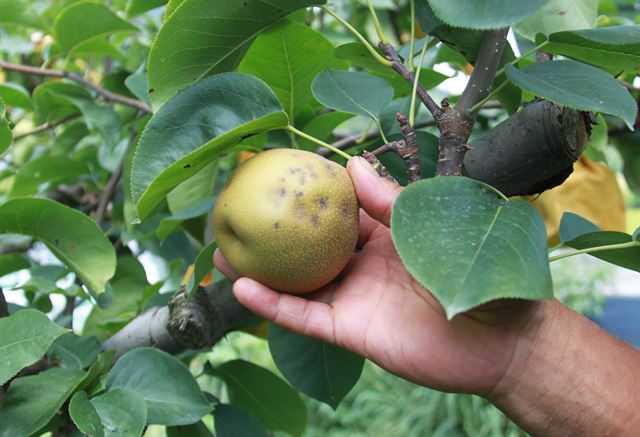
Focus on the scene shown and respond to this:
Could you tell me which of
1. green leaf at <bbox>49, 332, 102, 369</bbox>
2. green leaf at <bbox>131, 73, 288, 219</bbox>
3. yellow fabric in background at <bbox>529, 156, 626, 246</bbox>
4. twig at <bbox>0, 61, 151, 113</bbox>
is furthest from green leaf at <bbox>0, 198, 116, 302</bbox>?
yellow fabric in background at <bbox>529, 156, 626, 246</bbox>

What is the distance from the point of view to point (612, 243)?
659 millimetres

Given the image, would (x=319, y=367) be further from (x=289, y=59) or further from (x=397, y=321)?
(x=289, y=59)

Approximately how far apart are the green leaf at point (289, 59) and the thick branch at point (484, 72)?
0.19 meters

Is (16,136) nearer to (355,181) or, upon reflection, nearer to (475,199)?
(355,181)

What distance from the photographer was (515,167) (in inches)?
29.6

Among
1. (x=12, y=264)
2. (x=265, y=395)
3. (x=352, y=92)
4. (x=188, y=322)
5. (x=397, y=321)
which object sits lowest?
(x=265, y=395)

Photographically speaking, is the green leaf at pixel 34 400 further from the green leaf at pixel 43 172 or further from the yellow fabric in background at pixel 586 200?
the yellow fabric in background at pixel 586 200

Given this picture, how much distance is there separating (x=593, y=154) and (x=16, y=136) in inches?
41.1

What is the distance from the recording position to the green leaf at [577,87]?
0.56 m

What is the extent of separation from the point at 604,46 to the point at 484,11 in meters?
0.18

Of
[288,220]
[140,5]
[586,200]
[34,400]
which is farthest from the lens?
[586,200]

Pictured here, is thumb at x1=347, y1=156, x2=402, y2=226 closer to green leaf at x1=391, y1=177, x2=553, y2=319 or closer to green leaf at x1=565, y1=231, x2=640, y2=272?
green leaf at x1=391, y1=177, x2=553, y2=319

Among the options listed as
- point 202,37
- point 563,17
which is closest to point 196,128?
point 202,37

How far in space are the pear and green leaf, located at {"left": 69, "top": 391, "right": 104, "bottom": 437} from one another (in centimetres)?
20
